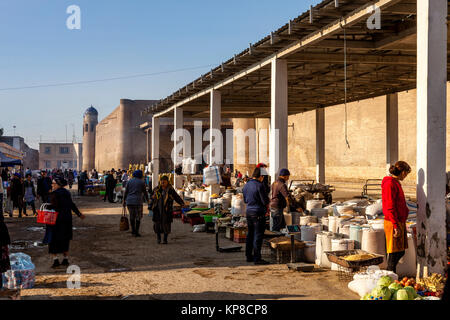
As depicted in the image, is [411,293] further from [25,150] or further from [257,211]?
[25,150]

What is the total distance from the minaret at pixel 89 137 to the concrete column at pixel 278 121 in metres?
74.1

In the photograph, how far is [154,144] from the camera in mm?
28469

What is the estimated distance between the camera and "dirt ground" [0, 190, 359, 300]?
6.50 m

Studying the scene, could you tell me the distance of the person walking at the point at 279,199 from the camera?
9820 mm

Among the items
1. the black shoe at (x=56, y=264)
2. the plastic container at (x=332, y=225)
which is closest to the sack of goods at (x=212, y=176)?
the plastic container at (x=332, y=225)

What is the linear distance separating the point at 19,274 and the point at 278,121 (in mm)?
8203

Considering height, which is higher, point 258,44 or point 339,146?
point 258,44

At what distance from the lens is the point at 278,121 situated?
1312 cm

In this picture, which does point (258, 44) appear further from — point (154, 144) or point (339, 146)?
point (339, 146)

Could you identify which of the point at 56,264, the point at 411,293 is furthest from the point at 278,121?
the point at 411,293

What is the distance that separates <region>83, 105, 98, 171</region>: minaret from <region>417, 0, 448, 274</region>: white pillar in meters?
80.4

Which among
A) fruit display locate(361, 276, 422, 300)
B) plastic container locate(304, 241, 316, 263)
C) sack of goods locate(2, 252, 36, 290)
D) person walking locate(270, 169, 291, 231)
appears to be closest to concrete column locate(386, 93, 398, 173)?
person walking locate(270, 169, 291, 231)
